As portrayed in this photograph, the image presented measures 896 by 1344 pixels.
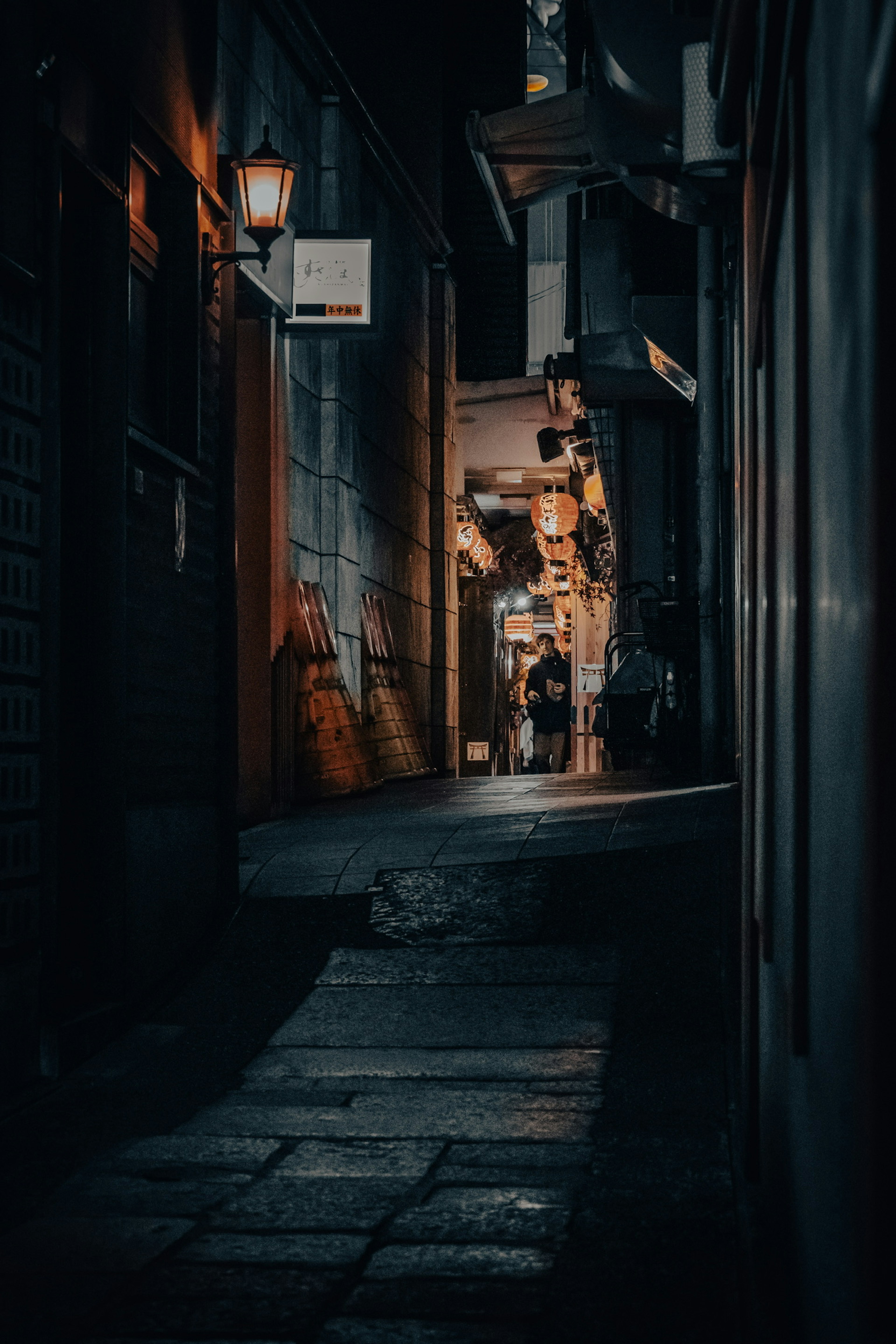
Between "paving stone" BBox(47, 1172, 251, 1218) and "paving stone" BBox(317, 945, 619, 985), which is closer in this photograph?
"paving stone" BBox(47, 1172, 251, 1218)

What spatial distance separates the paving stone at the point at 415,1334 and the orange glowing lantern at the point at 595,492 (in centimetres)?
2164

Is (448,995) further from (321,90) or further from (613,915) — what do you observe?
(321,90)

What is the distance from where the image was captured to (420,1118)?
5.63 meters

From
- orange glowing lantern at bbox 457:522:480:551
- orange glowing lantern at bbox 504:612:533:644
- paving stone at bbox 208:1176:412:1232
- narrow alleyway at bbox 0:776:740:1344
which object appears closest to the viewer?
narrow alleyway at bbox 0:776:740:1344

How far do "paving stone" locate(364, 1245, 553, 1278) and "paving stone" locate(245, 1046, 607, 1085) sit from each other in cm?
192

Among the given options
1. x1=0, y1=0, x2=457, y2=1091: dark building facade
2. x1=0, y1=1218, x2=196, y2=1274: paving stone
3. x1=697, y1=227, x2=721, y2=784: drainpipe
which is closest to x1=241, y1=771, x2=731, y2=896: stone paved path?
x1=0, y1=0, x2=457, y2=1091: dark building facade

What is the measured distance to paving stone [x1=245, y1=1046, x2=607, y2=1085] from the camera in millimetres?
6188

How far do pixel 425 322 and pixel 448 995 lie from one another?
51.7 feet

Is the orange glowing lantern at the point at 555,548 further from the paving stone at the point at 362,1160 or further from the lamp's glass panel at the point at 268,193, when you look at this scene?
the paving stone at the point at 362,1160

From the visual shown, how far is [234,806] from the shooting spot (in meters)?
9.04

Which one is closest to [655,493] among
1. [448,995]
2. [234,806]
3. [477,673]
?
[477,673]

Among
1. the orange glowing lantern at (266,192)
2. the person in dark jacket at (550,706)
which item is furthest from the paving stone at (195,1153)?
the person in dark jacket at (550,706)

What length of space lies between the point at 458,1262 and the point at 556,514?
22383mm

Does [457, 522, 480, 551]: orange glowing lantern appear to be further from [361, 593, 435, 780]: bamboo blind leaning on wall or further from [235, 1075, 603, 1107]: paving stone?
[235, 1075, 603, 1107]: paving stone
